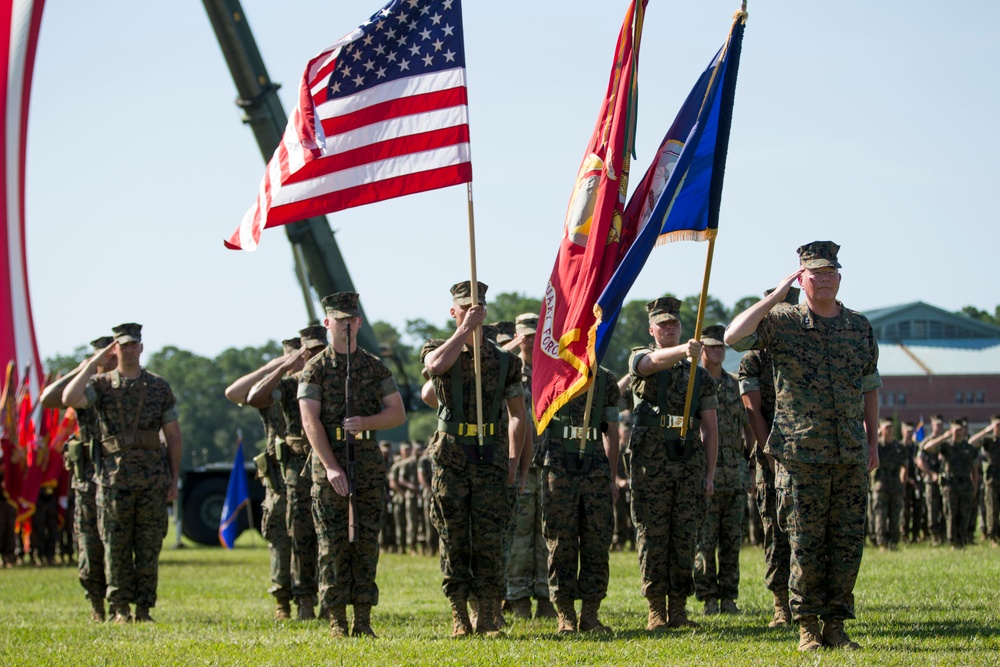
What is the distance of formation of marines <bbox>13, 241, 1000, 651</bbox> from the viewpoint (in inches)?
279

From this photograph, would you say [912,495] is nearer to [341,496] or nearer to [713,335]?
[713,335]

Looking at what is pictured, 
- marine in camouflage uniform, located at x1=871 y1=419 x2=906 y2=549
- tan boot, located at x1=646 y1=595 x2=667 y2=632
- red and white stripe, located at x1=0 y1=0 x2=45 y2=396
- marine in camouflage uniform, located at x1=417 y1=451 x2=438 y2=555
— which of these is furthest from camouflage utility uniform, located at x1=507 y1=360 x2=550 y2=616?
red and white stripe, located at x1=0 y1=0 x2=45 y2=396

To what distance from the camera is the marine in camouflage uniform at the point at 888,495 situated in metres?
18.3

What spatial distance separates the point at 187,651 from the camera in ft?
A: 25.9

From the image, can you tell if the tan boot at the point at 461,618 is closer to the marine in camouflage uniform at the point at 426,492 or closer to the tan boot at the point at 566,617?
the tan boot at the point at 566,617

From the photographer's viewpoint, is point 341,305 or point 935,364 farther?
point 935,364

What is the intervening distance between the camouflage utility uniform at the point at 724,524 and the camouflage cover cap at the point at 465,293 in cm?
253

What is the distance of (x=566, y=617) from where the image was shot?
8.29 meters

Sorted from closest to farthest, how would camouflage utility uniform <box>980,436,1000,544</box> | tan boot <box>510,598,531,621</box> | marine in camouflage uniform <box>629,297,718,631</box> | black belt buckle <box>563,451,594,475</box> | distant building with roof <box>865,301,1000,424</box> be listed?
black belt buckle <box>563,451,594,475</box>
marine in camouflage uniform <box>629,297,718,631</box>
tan boot <box>510,598,531,621</box>
camouflage utility uniform <box>980,436,1000,544</box>
distant building with roof <box>865,301,1000,424</box>

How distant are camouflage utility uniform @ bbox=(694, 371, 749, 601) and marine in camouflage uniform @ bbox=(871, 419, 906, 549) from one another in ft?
29.2

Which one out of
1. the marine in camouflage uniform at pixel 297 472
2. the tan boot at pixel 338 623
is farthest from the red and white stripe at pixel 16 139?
the tan boot at pixel 338 623

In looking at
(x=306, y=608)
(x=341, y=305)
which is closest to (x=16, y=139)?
(x=306, y=608)

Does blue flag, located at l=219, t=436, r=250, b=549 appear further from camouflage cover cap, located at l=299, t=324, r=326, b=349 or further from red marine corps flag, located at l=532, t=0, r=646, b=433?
red marine corps flag, located at l=532, t=0, r=646, b=433

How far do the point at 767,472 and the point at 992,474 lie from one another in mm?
12341
